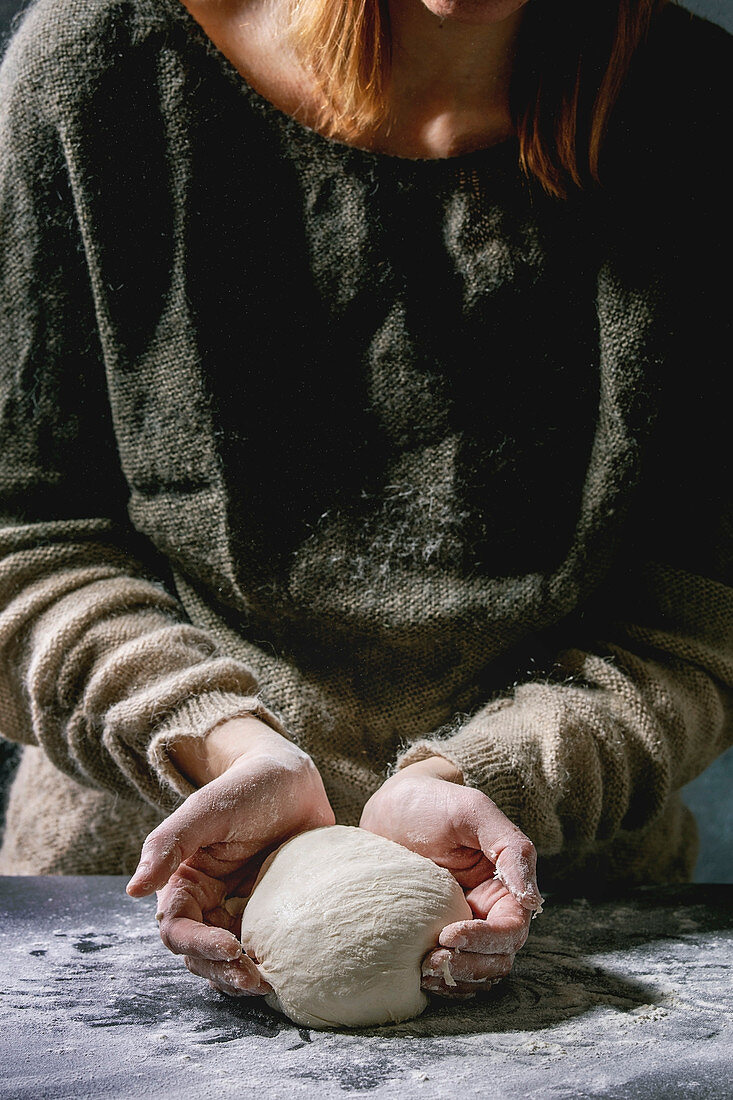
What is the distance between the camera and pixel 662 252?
980mm

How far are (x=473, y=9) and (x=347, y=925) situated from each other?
2.34 feet

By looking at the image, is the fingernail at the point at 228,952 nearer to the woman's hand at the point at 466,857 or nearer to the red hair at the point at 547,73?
the woman's hand at the point at 466,857

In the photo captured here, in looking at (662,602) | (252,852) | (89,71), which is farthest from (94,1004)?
(89,71)

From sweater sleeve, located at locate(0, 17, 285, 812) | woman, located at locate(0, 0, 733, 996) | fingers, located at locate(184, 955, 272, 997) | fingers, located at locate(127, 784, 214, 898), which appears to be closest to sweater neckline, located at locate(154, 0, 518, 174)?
woman, located at locate(0, 0, 733, 996)

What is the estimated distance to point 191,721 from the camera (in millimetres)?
869

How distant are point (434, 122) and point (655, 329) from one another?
0.99 ft

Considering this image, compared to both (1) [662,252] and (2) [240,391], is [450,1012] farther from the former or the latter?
(1) [662,252]

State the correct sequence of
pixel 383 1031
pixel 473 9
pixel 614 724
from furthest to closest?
pixel 614 724, pixel 473 9, pixel 383 1031

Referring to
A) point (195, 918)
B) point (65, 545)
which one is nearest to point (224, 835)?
point (195, 918)

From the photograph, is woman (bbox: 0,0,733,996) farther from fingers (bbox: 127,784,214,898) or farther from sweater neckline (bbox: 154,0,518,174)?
fingers (bbox: 127,784,214,898)

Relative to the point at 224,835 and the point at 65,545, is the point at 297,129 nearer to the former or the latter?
the point at 65,545

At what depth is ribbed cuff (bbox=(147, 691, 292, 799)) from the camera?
2.82 feet

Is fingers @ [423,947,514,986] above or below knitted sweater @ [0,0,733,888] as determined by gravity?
below

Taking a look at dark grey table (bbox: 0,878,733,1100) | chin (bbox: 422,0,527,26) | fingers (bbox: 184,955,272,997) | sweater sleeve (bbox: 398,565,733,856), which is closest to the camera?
dark grey table (bbox: 0,878,733,1100)
